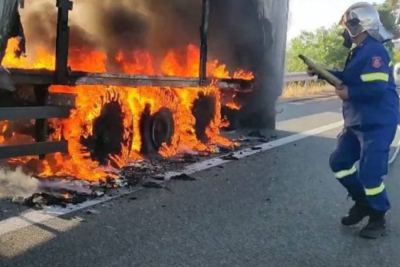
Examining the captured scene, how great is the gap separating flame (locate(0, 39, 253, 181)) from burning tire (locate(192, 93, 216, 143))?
74 millimetres

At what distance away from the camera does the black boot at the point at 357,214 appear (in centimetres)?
463

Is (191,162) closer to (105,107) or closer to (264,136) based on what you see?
(105,107)

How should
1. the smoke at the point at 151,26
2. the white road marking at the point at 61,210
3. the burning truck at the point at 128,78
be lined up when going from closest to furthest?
the white road marking at the point at 61,210 → the burning truck at the point at 128,78 → the smoke at the point at 151,26

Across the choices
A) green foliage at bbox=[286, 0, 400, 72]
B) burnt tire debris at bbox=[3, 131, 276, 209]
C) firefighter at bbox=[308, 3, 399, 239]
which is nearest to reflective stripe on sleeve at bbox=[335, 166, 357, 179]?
firefighter at bbox=[308, 3, 399, 239]

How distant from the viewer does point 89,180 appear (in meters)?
5.52

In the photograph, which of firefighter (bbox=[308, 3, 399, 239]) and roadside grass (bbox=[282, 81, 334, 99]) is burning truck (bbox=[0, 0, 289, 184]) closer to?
firefighter (bbox=[308, 3, 399, 239])

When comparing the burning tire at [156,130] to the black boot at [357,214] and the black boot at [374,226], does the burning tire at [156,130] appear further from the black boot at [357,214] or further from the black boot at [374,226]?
the black boot at [374,226]

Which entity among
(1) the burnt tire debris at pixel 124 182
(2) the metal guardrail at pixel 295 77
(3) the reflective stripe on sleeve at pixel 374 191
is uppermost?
(2) the metal guardrail at pixel 295 77

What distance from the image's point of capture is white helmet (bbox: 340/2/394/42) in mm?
4301

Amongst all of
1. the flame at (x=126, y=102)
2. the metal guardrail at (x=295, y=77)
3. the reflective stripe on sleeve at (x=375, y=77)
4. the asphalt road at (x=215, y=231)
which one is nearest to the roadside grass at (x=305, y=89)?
the metal guardrail at (x=295, y=77)

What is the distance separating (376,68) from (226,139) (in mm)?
4677

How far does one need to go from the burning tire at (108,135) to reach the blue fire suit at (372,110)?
278cm

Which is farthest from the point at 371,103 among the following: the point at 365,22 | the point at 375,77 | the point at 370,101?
the point at 365,22

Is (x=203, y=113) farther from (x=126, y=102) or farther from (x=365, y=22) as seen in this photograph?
(x=365, y=22)
